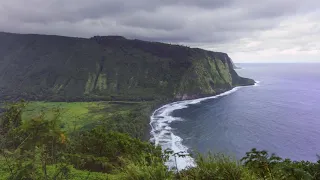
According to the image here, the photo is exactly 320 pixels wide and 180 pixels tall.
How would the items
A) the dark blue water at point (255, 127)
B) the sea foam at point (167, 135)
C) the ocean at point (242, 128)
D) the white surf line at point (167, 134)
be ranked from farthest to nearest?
the dark blue water at point (255, 127)
the ocean at point (242, 128)
the white surf line at point (167, 134)
the sea foam at point (167, 135)

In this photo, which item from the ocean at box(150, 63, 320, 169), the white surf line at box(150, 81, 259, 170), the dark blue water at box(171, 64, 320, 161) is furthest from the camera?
the dark blue water at box(171, 64, 320, 161)

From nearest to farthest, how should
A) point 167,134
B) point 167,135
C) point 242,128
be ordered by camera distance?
point 167,135 < point 167,134 < point 242,128

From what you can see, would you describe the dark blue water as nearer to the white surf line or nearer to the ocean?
the ocean

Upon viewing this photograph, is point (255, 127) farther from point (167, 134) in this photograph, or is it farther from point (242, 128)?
point (167, 134)

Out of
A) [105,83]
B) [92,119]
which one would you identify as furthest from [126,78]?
[92,119]

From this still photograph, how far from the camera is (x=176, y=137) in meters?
77.4

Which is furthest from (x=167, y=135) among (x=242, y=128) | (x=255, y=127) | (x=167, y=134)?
(x=255, y=127)

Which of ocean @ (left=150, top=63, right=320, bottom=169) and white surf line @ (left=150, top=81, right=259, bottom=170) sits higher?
ocean @ (left=150, top=63, right=320, bottom=169)

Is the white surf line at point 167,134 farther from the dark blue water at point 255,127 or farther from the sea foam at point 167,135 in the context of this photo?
the dark blue water at point 255,127

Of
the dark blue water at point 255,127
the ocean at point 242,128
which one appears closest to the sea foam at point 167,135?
the ocean at point 242,128

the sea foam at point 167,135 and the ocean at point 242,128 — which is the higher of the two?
the ocean at point 242,128

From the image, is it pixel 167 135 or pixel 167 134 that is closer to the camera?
pixel 167 135

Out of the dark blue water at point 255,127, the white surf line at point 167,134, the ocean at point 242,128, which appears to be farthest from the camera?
the dark blue water at point 255,127

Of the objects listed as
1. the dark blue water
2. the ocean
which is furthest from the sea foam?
the dark blue water
